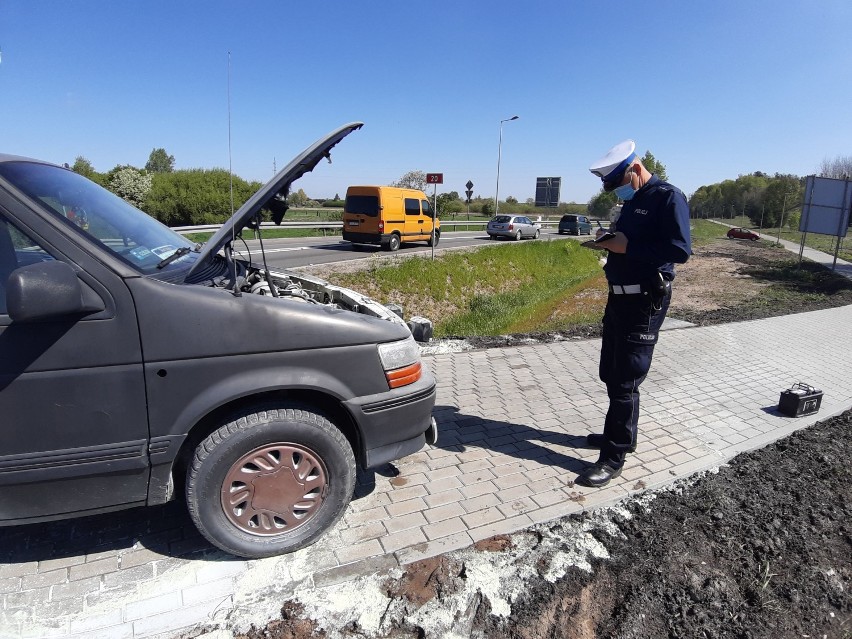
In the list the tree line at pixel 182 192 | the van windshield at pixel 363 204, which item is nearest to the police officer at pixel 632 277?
the van windshield at pixel 363 204

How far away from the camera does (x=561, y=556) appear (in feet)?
9.58

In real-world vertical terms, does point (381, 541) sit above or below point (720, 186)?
below

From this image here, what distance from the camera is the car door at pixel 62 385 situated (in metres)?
2.21

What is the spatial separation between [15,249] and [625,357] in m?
3.59

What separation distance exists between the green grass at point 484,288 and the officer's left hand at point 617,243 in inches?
242

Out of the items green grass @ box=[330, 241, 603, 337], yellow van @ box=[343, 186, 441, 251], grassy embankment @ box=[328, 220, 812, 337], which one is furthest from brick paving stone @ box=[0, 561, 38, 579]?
yellow van @ box=[343, 186, 441, 251]

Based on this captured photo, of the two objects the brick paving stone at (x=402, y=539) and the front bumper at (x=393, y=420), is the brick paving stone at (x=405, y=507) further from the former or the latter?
the front bumper at (x=393, y=420)

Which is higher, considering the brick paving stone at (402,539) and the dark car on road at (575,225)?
the dark car on road at (575,225)

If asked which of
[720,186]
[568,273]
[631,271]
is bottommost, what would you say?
[568,273]

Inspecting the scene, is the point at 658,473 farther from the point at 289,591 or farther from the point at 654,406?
the point at 289,591

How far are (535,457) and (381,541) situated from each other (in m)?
1.62

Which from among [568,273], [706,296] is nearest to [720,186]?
[568,273]

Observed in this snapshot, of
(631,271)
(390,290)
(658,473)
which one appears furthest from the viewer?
(390,290)

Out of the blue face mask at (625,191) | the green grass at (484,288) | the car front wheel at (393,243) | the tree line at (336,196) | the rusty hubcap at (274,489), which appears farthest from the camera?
the tree line at (336,196)
